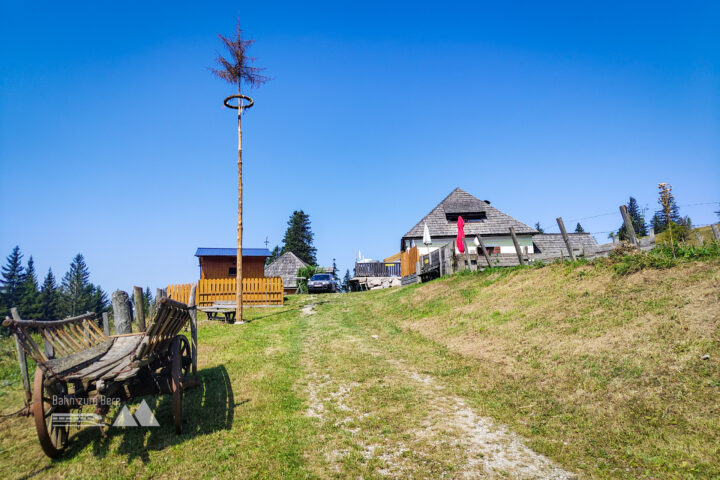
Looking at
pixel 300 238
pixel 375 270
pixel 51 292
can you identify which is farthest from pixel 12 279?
pixel 375 270

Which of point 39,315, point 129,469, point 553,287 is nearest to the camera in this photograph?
point 129,469

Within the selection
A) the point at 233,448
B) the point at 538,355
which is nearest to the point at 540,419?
the point at 538,355

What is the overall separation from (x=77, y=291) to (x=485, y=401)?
363ft

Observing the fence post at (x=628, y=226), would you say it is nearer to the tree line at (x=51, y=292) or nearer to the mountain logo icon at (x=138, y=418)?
the mountain logo icon at (x=138, y=418)

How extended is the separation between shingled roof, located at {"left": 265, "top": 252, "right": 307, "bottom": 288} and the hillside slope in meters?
32.8

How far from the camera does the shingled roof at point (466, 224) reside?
3231cm

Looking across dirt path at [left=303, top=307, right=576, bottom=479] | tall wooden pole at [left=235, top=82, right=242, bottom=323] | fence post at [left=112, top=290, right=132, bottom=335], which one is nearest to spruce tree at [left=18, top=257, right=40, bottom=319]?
tall wooden pole at [left=235, top=82, right=242, bottom=323]

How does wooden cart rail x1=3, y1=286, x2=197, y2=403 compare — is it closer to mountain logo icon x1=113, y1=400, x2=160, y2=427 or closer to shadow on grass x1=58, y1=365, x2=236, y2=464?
shadow on grass x1=58, y1=365, x2=236, y2=464

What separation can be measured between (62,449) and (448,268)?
15.8m

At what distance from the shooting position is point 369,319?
1517 centimetres

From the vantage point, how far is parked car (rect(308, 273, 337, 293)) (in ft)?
105

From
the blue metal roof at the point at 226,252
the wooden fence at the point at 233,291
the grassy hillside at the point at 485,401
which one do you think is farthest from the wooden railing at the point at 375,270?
the grassy hillside at the point at 485,401

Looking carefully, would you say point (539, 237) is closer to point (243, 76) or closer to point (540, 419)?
point (243, 76)

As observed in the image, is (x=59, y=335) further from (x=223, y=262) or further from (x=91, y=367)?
(x=223, y=262)
